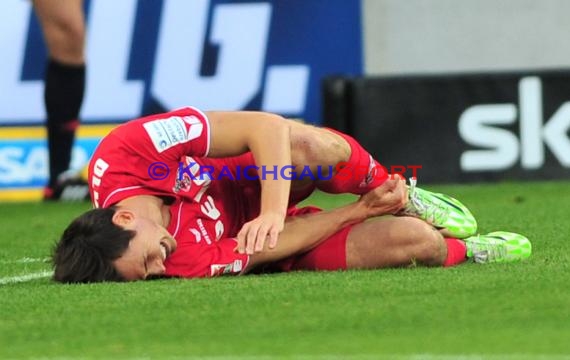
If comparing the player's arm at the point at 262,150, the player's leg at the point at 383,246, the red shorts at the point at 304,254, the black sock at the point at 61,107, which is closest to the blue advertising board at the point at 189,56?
the black sock at the point at 61,107

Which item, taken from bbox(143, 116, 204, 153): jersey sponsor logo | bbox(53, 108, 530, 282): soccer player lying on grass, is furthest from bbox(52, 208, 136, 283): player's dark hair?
bbox(143, 116, 204, 153): jersey sponsor logo

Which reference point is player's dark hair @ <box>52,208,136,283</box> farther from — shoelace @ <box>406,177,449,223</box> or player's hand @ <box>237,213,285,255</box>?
shoelace @ <box>406,177,449,223</box>

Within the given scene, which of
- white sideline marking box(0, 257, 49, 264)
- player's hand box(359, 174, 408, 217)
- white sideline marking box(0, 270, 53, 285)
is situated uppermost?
player's hand box(359, 174, 408, 217)

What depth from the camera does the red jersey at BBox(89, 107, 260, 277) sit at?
18.3ft

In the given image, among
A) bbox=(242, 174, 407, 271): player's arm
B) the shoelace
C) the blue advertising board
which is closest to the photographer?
bbox=(242, 174, 407, 271): player's arm

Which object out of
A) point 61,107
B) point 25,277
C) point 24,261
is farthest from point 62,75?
point 25,277

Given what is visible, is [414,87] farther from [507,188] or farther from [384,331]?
[384,331]

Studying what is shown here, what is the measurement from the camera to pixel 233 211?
231 inches

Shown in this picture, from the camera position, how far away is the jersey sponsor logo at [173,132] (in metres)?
5.55

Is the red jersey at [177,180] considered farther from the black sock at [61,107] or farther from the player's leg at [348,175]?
the black sock at [61,107]

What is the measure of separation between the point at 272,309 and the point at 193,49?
20.2 ft

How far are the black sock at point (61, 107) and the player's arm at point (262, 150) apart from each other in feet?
14.2

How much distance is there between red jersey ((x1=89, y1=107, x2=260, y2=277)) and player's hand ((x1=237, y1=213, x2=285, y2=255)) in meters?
0.28

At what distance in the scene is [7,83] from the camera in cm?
1080
